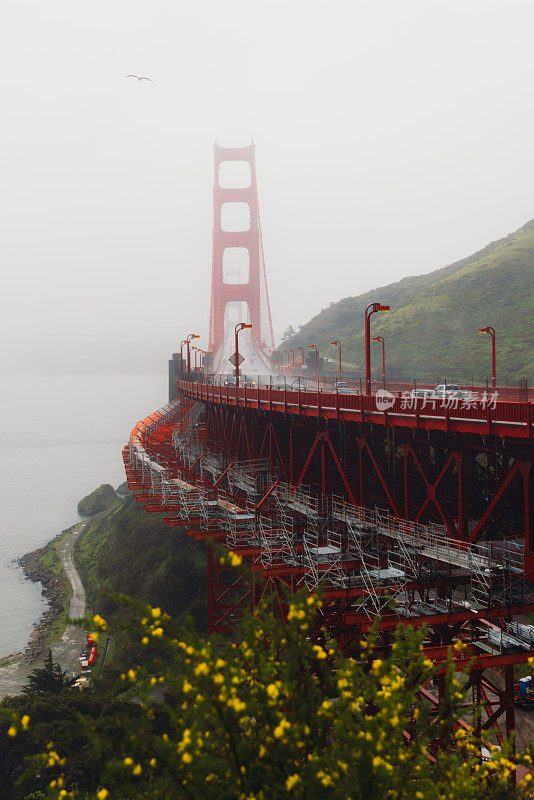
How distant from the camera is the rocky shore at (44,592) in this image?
48.7 meters

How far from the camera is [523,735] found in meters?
22.7

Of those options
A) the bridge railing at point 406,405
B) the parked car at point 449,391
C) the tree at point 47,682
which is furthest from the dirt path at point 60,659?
the parked car at point 449,391

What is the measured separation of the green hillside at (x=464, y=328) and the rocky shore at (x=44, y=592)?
152 feet

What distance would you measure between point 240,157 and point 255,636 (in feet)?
531

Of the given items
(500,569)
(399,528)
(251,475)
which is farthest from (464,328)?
(500,569)

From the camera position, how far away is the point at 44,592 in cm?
6344

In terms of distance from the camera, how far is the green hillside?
73562 mm

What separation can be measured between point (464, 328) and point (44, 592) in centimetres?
6953

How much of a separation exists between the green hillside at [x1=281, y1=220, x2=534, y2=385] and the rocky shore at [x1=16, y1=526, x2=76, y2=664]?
46429 mm

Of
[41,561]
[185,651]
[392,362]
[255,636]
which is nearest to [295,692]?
[255,636]

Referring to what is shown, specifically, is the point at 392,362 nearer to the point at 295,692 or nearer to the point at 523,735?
the point at 523,735

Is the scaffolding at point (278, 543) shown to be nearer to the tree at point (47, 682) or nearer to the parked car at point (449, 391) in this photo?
the parked car at point (449, 391)

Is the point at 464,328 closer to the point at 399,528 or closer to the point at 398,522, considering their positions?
the point at 398,522

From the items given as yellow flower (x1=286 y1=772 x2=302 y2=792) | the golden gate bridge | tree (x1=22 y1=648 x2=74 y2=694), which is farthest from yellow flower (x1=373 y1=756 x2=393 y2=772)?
tree (x1=22 y1=648 x2=74 y2=694)
